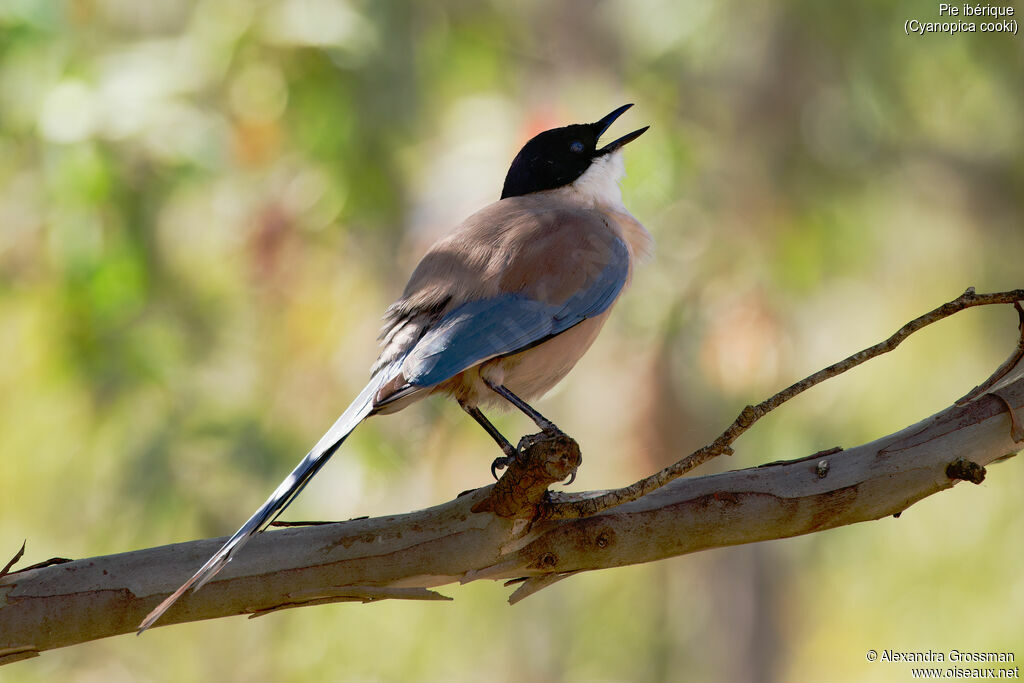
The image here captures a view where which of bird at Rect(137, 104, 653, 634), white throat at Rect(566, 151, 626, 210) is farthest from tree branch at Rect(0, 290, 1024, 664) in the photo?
white throat at Rect(566, 151, 626, 210)

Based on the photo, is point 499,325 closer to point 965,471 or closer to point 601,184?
point 601,184

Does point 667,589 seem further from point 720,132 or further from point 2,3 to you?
point 2,3

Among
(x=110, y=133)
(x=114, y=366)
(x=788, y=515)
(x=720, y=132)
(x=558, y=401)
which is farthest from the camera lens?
(x=558, y=401)

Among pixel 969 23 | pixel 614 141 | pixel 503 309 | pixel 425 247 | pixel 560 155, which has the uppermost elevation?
pixel 969 23

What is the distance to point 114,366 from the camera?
A: 293 inches

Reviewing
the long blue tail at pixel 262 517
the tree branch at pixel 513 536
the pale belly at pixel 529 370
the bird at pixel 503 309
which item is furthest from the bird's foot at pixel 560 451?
the pale belly at pixel 529 370

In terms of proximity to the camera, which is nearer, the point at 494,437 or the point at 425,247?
the point at 494,437

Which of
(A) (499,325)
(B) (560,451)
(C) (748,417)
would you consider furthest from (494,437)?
(C) (748,417)

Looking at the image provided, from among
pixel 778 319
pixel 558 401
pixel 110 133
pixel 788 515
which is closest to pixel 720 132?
pixel 778 319

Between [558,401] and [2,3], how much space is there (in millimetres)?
6850

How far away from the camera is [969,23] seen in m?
8.15

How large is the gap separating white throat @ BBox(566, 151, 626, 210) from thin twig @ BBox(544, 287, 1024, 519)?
1988 mm

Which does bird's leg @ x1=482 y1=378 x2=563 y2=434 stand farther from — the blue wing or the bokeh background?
the bokeh background

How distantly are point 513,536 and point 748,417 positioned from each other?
27.6 inches
